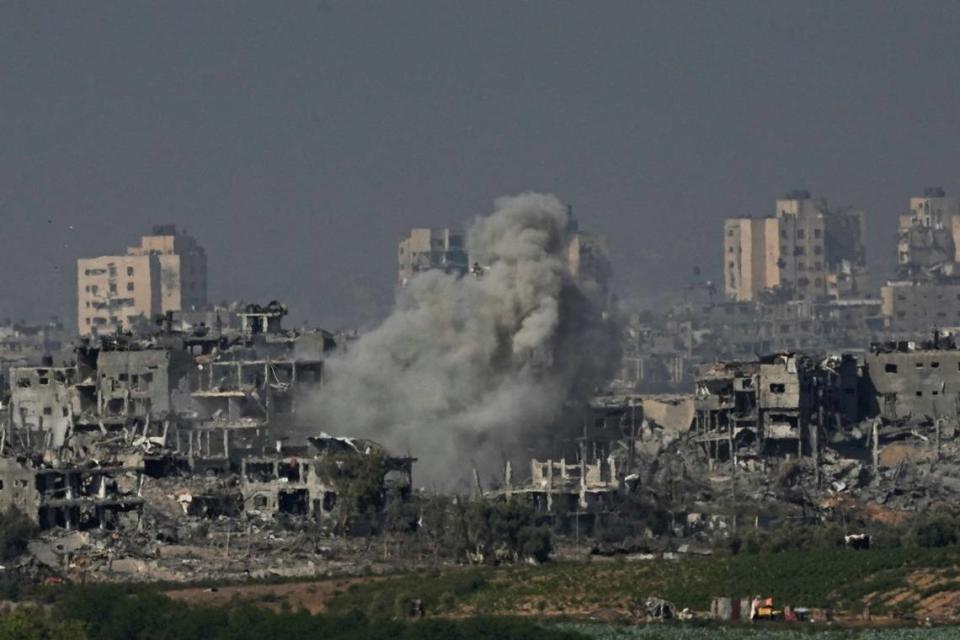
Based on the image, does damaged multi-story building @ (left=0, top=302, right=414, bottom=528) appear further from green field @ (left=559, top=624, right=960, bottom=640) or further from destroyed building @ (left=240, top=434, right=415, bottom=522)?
green field @ (left=559, top=624, right=960, bottom=640)

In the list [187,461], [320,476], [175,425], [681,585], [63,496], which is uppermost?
[175,425]

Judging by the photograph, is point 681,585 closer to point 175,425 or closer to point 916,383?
point 175,425

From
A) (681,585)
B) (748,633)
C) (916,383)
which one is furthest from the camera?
(916,383)

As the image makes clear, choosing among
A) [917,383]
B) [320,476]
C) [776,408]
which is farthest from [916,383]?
[320,476]

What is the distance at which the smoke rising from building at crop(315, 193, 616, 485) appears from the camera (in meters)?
97.3

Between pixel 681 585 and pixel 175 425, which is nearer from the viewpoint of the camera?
pixel 681 585

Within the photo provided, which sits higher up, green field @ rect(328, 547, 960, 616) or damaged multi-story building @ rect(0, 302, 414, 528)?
damaged multi-story building @ rect(0, 302, 414, 528)

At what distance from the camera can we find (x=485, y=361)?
325 ft

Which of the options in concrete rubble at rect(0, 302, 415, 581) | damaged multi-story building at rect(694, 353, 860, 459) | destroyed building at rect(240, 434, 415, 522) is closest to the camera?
concrete rubble at rect(0, 302, 415, 581)

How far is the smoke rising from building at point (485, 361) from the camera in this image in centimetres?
9731

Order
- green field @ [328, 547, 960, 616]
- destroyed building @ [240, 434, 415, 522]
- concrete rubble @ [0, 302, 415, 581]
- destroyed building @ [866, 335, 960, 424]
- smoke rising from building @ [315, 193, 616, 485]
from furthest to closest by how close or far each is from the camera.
Result: destroyed building @ [866, 335, 960, 424] < smoke rising from building @ [315, 193, 616, 485] < destroyed building @ [240, 434, 415, 522] < concrete rubble @ [0, 302, 415, 581] < green field @ [328, 547, 960, 616]

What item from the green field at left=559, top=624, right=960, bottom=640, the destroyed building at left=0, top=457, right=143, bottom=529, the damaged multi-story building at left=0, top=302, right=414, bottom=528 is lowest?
the green field at left=559, top=624, right=960, bottom=640

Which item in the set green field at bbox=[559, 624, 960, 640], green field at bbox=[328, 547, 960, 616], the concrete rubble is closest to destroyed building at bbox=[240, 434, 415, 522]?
the concrete rubble

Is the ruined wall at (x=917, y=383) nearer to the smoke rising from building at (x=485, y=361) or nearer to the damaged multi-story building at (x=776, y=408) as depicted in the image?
the damaged multi-story building at (x=776, y=408)
